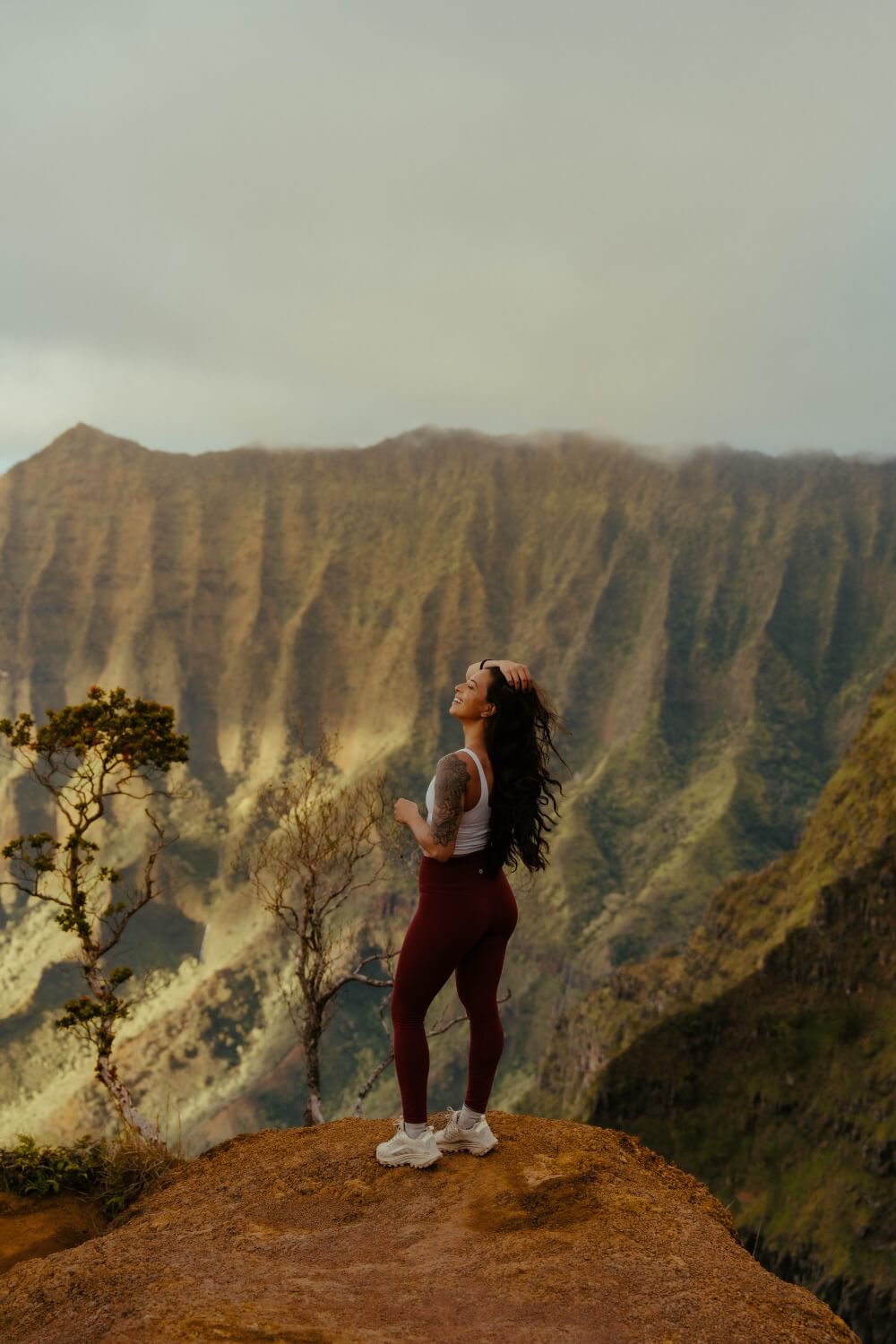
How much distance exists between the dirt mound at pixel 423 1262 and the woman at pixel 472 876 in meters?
0.40

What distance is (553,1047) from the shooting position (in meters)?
93.0

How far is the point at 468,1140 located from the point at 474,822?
8.81 ft

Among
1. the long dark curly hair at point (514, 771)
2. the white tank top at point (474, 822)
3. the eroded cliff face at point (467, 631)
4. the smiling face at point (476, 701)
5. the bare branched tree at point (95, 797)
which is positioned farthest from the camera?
the eroded cliff face at point (467, 631)

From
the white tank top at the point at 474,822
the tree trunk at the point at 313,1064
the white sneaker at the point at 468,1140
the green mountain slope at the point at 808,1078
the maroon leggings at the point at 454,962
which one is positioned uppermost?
the white tank top at the point at 474,822

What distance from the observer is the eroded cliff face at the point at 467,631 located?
124875mm

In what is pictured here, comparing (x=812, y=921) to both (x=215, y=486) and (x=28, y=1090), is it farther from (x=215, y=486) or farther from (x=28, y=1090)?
(x=215, y=486)

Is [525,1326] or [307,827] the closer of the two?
[525,1326]

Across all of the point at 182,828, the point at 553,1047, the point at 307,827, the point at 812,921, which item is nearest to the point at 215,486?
the point at 182,828

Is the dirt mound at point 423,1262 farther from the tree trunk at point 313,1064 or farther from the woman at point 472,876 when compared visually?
the tree trunk at point 313,1064

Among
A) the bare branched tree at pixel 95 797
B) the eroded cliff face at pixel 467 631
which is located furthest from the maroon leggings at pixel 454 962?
the eroded cliff face at pixel 467 631

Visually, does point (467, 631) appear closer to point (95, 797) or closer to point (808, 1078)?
point (808, 1078)

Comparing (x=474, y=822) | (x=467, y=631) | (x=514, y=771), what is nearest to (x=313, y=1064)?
(x=474, y=822)

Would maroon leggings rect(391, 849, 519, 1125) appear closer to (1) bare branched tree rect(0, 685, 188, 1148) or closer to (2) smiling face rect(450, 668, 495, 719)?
(2) smiling face rect(450, 668, 495, 719)

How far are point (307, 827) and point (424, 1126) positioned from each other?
6724 mm
